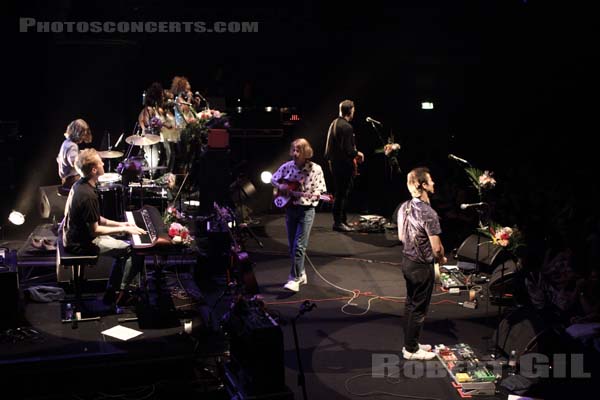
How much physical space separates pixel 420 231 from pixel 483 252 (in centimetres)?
348

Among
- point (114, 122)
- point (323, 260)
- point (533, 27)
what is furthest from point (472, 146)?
point (114, 122)

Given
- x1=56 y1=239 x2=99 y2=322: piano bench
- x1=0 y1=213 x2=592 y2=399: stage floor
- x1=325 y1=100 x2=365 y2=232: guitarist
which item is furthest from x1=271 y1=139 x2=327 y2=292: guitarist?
x1=325 y1=100 x2=365 y2=232: guitarist

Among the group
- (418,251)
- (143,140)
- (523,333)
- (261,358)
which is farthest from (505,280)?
(143,140)

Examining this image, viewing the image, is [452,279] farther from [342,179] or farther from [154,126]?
[154,126]

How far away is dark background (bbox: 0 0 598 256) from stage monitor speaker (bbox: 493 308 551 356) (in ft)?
9.53

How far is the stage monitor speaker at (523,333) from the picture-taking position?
652cm

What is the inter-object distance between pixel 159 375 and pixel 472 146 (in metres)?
9.47

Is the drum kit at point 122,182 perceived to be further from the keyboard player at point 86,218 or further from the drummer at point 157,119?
the keyboard player at point 86,218

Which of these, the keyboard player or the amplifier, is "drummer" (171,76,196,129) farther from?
the amplifier

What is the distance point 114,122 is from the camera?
13.9 metres

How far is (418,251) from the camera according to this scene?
22.0ft

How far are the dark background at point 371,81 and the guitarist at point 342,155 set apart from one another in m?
1.81

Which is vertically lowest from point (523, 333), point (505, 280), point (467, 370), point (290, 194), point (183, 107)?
point (467, 370)

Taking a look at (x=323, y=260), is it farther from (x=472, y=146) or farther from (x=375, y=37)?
(x=375, y=37)
